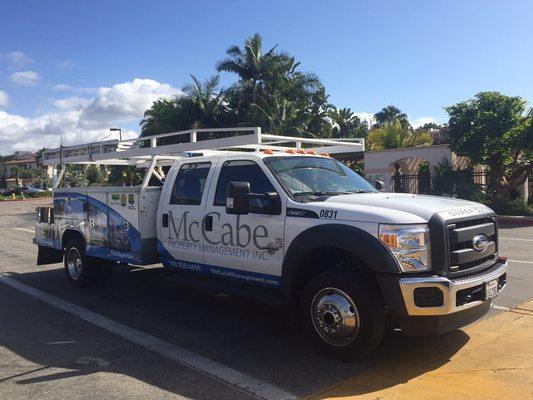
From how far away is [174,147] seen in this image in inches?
267

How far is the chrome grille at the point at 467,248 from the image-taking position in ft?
14.6

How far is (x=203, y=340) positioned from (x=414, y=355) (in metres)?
2.16

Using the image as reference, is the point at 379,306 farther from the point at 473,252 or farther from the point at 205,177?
the point at 205,177

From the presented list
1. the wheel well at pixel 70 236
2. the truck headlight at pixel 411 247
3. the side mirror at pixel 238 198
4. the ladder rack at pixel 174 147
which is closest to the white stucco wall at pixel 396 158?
the ladder rack at pixel 174 147

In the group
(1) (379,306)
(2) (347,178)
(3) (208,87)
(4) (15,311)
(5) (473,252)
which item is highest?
(3) (208,87)

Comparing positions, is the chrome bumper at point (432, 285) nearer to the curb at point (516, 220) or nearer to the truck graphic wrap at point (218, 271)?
the truck graphic wrap at point (218, 271)

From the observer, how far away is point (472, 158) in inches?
841

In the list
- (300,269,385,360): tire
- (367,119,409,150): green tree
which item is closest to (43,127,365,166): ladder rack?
(300,269,385,360): tire

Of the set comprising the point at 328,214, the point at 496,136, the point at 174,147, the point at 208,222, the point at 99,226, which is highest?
the point at 496,136

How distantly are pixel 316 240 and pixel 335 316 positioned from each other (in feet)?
2.31

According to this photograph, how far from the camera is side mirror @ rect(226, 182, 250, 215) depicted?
508 cm

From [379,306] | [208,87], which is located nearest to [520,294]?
[379,306]

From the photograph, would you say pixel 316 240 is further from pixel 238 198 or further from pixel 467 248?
pixel 467 248

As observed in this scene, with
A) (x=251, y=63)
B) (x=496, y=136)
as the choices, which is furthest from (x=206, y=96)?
(x=496, y=136)
